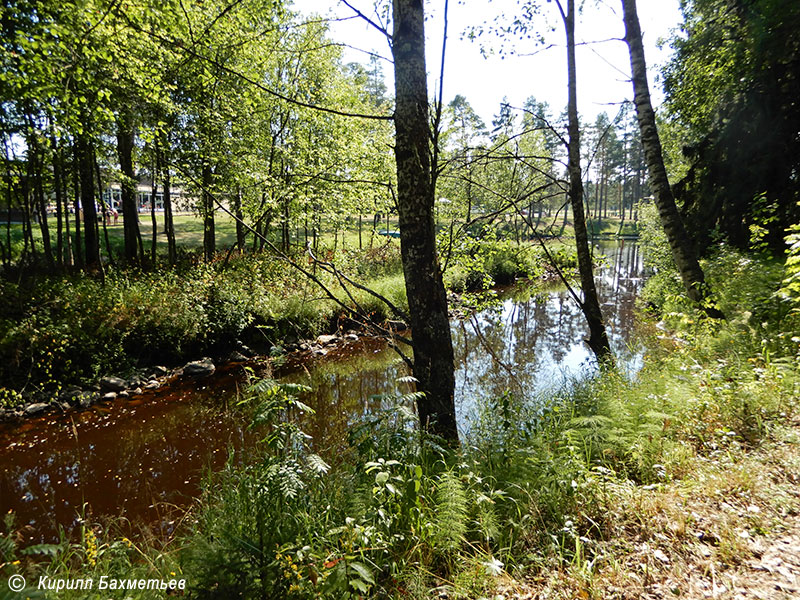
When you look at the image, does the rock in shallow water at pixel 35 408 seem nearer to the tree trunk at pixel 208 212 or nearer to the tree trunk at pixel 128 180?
the tree trunk at pixel 208 212

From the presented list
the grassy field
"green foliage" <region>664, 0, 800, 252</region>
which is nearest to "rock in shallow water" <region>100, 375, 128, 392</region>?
the grassy field

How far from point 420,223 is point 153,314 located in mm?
9531

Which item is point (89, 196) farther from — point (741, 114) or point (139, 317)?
point (741, 114)

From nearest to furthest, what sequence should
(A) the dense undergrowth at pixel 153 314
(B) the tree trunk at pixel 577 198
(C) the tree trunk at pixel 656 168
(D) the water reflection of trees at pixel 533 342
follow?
1. (B) the tree trunk at pixel 577 198
2. (C) the tree trunk at pixel 656 168
3. (A) the dense undergrowth at pixel 153 314
4. (D) the water reflection of trees at pixel 533 342

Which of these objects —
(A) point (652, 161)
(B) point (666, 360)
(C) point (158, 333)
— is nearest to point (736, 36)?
Result: (A) point (652, 161)

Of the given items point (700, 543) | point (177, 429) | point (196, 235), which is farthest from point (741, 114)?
point (196, 235)

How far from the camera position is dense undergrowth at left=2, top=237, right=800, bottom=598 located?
2379 mm

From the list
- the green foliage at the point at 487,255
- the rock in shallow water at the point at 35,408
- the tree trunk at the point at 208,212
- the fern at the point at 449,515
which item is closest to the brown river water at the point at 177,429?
the rock in shallow water at the point at 35,408

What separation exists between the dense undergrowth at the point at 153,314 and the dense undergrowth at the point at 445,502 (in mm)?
3055

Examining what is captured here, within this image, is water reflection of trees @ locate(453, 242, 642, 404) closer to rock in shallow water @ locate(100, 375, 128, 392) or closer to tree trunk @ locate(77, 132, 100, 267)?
rock in shallow water @ locate(100, 375, 128, 392)

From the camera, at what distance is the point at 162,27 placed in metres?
6.76

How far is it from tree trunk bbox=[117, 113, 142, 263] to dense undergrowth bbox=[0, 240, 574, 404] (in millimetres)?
2484

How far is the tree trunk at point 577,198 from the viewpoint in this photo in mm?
6539

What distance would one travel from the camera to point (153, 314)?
10.3m
